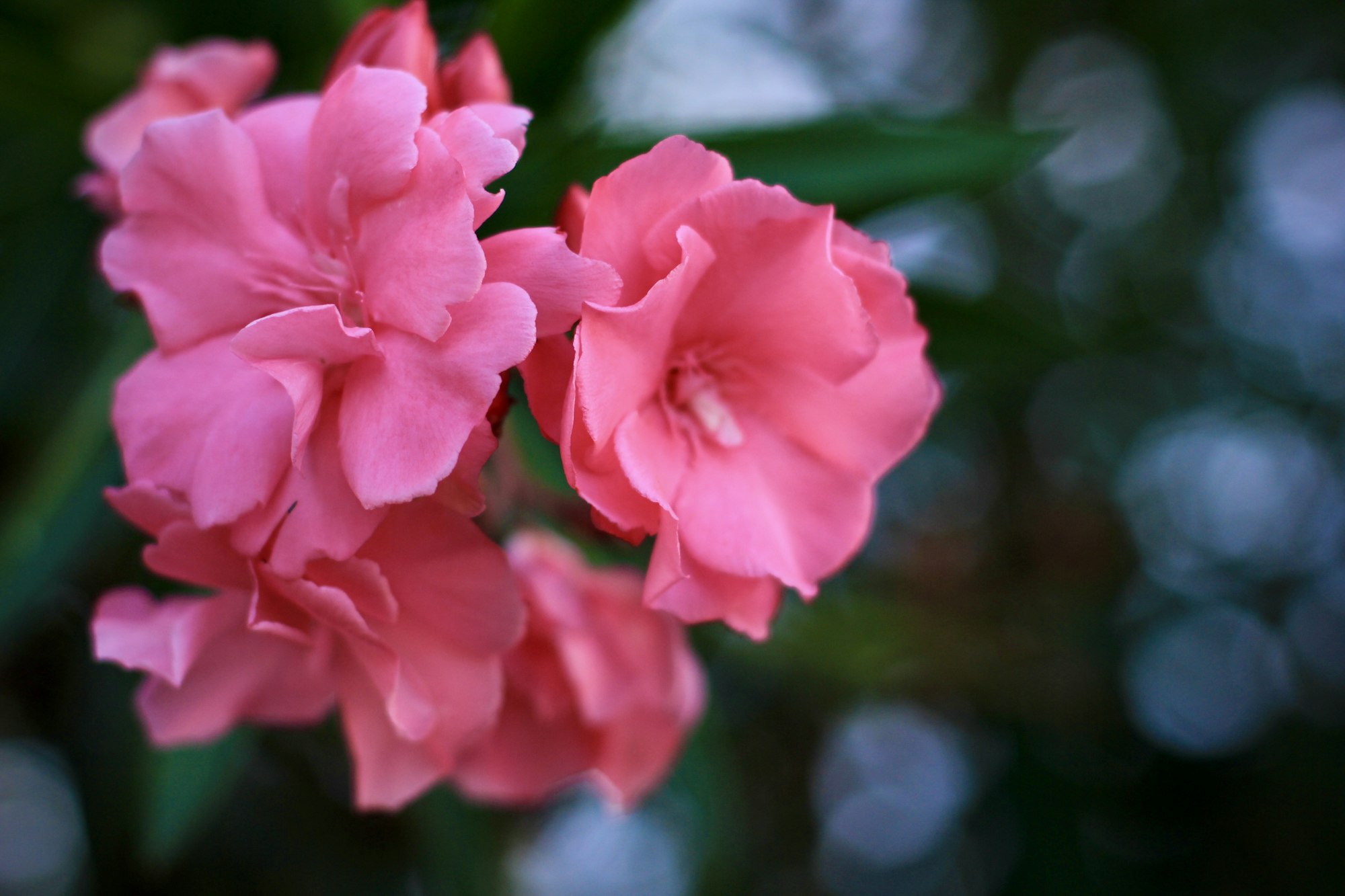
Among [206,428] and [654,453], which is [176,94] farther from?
[654,453]

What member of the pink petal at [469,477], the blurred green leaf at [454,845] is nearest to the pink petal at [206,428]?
the pink petal at [469,477]

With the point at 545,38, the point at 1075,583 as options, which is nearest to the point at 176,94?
the point at 545,38

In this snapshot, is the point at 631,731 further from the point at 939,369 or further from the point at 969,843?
the point at 969,843

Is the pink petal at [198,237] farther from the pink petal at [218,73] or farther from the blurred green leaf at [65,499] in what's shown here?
the blurred green leaf at [65,499]

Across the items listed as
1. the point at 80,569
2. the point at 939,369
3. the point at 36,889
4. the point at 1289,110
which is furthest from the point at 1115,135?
the point at 36,889

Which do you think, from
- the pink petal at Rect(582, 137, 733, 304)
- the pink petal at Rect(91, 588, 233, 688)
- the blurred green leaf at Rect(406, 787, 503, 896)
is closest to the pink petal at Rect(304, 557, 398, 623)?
the pink petal at Rect(91, 588, 233, 688)

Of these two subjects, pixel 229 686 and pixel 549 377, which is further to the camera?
pixel 229 686
